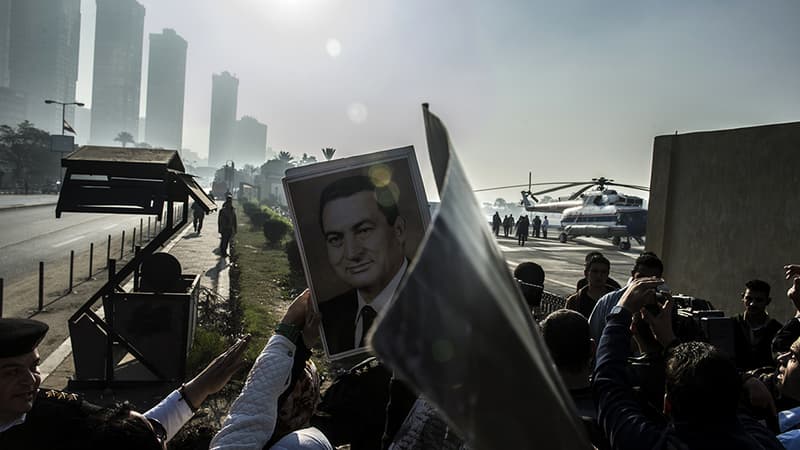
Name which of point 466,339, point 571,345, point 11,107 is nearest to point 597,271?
point 571,345

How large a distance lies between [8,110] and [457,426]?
670 ft

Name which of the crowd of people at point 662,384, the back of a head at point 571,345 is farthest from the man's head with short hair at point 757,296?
the back of a head at point 571,345

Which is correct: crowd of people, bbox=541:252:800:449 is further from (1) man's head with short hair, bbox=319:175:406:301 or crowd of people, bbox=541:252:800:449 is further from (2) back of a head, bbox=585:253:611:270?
(2) back of a head, bbox=585:253:611:270

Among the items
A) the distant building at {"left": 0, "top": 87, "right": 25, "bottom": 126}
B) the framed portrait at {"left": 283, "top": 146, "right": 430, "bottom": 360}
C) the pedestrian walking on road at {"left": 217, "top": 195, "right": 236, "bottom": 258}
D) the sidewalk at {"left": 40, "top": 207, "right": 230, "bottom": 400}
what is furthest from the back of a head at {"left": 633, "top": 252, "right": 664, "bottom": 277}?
the distant building at {"left": 0, "top": 87, "right": 25, "bottom": 126}

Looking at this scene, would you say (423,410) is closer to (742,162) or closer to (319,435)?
(319,435)

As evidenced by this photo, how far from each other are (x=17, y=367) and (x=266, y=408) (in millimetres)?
834

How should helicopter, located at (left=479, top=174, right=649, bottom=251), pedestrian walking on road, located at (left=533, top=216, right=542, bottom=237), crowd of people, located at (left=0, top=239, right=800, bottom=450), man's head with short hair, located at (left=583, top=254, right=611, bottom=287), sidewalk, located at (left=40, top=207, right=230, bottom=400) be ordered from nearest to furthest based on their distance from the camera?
crowd of people, located at (left=0, top=239, right=800, bottom=450), man's head with short hair, located at (left=583, top=254, right=611, bottom=287), sidewalk, located at (left=40, top=207, right=230, bottom=400), helicopter, located at (left=479, top=174, right=649, bottom=251), pedestrian walking on road, located at (left=533, top=216, right=542, bottom=237)

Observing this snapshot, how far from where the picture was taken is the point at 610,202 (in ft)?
108

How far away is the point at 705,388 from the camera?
165 centimetres

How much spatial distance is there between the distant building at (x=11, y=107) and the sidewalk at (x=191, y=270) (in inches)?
6811

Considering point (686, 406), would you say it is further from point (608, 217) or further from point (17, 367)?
point (608, 217)

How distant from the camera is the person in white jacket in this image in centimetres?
162

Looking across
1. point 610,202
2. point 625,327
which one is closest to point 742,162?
point 625,327

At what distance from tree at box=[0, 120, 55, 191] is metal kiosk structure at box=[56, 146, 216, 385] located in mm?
79487
